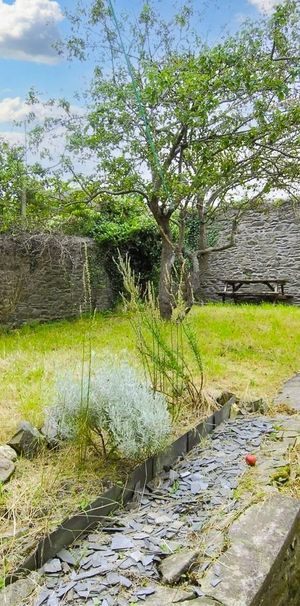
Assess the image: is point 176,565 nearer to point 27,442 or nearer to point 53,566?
→ point 53,566

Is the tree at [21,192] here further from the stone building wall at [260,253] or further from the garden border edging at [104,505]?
the stone building wall at [260,253]

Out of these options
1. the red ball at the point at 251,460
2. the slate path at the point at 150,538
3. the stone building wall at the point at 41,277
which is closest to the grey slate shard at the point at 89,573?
the slate path at the point at 150,538

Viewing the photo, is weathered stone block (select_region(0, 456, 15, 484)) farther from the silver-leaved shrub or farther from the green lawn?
the green lawn

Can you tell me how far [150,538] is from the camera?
174cm

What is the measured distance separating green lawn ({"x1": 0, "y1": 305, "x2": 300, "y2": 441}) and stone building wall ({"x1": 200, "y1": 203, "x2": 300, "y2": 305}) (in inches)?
129

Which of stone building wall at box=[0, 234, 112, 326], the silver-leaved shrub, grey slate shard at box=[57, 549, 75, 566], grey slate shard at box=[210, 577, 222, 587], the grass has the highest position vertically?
stone building wall at box=[0, 234, 112, 326]

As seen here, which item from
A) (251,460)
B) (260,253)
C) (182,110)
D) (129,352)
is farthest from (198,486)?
(260,253)

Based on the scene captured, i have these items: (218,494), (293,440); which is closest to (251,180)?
(293,440)

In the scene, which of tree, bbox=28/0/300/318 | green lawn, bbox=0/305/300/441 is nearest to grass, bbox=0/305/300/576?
green lawn, bbox=0/305/300/441

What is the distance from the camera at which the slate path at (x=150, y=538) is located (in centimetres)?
143

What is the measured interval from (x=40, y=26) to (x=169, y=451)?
15.2ft

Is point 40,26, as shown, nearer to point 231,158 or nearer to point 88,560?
point 231,158

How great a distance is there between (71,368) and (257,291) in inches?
348

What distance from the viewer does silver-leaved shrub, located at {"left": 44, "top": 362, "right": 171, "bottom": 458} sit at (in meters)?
2.13
